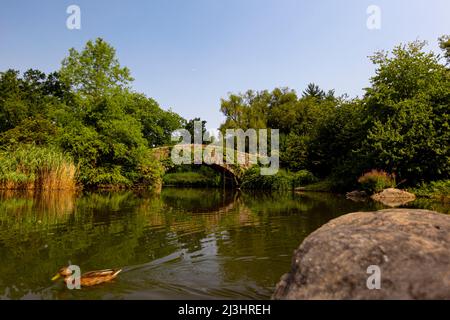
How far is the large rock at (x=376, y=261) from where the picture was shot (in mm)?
2980

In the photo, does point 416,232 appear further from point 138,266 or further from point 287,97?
point 287,97

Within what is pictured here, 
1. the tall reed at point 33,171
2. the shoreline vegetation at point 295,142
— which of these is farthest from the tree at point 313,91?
the tall reed at point 33,171

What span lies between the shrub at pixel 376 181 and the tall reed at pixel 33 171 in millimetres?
15453

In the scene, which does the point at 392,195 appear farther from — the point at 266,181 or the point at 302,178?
the point at 266,181

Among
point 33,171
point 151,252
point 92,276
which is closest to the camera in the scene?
point 92,276

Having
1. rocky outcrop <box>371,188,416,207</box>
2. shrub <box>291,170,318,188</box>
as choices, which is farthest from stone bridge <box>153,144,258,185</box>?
rocky outcrop <box>371,188,416,207</box>

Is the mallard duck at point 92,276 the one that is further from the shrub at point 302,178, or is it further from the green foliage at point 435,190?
the shrub at point 302,178

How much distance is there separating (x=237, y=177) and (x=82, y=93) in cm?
1305

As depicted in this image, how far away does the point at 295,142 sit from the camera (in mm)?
31859

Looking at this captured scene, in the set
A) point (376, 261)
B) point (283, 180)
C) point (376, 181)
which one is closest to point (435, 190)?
point (376, 181)

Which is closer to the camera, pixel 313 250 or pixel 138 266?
pixel 313 250

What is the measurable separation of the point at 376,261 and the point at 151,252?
4171mm

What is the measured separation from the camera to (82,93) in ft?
90.7
